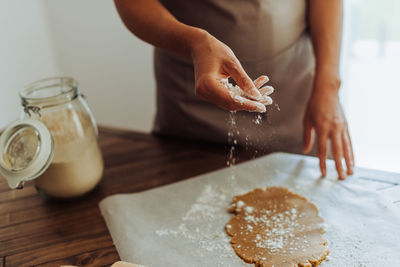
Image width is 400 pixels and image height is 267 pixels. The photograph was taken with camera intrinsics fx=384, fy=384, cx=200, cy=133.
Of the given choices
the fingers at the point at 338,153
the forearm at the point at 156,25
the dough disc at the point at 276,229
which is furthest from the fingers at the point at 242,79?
the fingers at the point at 338,153

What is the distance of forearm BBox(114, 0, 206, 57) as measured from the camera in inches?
28.3

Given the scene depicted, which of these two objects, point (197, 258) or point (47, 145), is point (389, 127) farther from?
point (47, 145)

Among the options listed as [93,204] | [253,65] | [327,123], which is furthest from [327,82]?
[93,204]

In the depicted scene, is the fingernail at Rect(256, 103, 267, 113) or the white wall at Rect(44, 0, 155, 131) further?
the white wall at Rect(44, 0, 155, 131)

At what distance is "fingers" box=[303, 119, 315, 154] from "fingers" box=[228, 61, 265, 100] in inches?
17.1

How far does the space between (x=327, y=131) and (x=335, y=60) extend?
0.20 m

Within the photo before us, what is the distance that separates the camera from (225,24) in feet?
2.92

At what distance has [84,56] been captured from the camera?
2.10 meters

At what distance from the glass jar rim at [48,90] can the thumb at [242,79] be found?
0.39 meters

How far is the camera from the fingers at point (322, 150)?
0.91m

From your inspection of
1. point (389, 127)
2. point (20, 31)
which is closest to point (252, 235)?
point (389, 127)

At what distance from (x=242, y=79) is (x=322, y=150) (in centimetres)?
41

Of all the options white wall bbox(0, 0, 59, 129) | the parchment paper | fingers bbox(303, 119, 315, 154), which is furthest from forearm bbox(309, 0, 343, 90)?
white wall bbox(0, 0, 59, 129)

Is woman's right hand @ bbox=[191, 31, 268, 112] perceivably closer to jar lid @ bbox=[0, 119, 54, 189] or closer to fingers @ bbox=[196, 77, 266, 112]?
fingers @ bbox=[196, 77, 266, 112]
